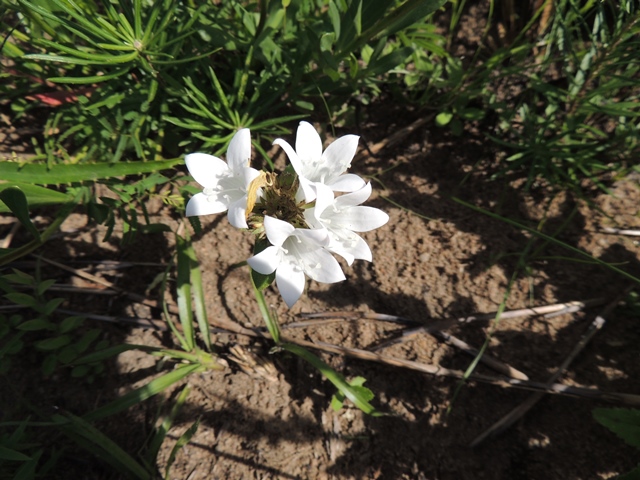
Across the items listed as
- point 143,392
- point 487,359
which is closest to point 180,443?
point 143,392

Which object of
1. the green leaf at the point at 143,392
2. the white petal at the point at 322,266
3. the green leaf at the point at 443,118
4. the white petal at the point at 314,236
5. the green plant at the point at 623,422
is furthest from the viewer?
the green leaf at the point at 443,118

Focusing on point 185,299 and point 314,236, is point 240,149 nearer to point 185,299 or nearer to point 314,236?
point 314,236

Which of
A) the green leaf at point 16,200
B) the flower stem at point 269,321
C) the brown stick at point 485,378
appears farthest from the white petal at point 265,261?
the brown stick at point 485,378

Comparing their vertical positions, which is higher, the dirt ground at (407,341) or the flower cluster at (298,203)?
the flower cluster at (298,203)

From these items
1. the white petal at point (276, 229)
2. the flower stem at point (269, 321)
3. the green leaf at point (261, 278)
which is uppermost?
the white petal at point (276, 229)

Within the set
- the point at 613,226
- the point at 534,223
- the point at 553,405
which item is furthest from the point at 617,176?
the point at 553,405

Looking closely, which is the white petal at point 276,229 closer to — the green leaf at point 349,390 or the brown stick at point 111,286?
the green leaf at point 349,390

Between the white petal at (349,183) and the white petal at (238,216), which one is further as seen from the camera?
the white petal at (349,183)

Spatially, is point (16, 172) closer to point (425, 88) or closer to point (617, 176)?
point (425, 88)
